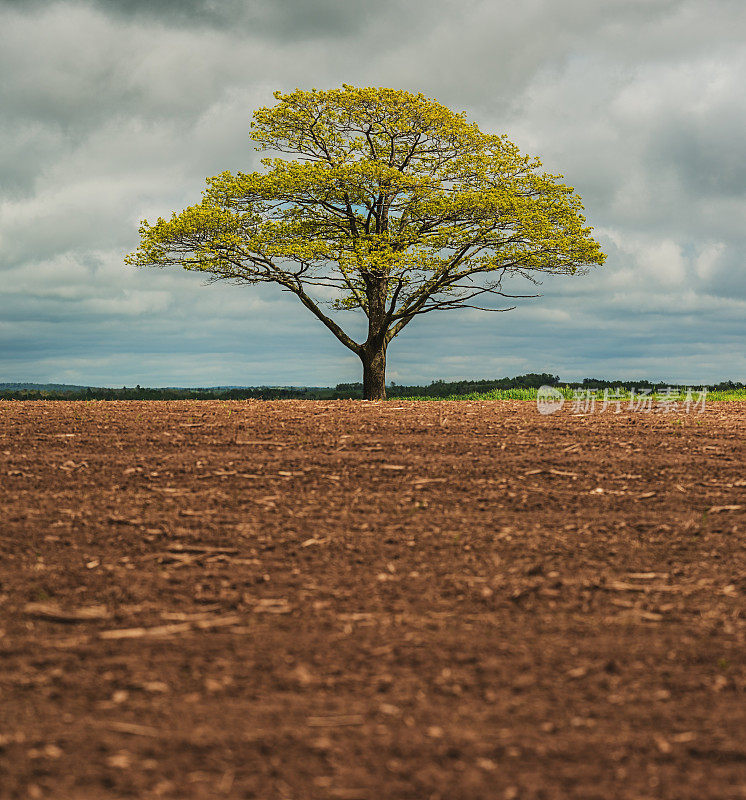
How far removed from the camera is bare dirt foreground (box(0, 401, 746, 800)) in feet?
10.1

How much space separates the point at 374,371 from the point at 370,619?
15946 mm

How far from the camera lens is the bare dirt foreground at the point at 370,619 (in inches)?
121

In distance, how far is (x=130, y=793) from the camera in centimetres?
288

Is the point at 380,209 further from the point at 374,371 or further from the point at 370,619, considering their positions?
the point at 370,619

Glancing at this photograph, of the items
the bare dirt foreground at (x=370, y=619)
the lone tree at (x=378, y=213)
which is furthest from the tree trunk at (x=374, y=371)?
the bare dirt foreground at (x=370, y=619)

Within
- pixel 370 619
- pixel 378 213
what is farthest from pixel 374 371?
pixel 370 619

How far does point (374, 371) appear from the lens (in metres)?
20.2

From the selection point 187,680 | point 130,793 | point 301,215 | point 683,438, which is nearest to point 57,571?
point 187,680

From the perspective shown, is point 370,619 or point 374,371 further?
point 374,371

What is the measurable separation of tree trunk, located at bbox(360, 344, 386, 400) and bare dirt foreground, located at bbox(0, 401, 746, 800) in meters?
11.6

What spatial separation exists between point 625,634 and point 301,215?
17650mm

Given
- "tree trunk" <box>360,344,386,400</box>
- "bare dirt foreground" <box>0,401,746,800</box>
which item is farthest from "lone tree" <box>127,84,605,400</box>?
"bare dirt foreground" <box>0,401,746,800</box>

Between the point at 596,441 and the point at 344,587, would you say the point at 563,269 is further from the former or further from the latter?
the point at 344,587

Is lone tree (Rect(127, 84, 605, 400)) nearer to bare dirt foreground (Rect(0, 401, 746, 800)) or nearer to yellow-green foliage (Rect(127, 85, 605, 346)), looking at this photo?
yellow-green foliage (Rect(127, 85, 605, 346))
